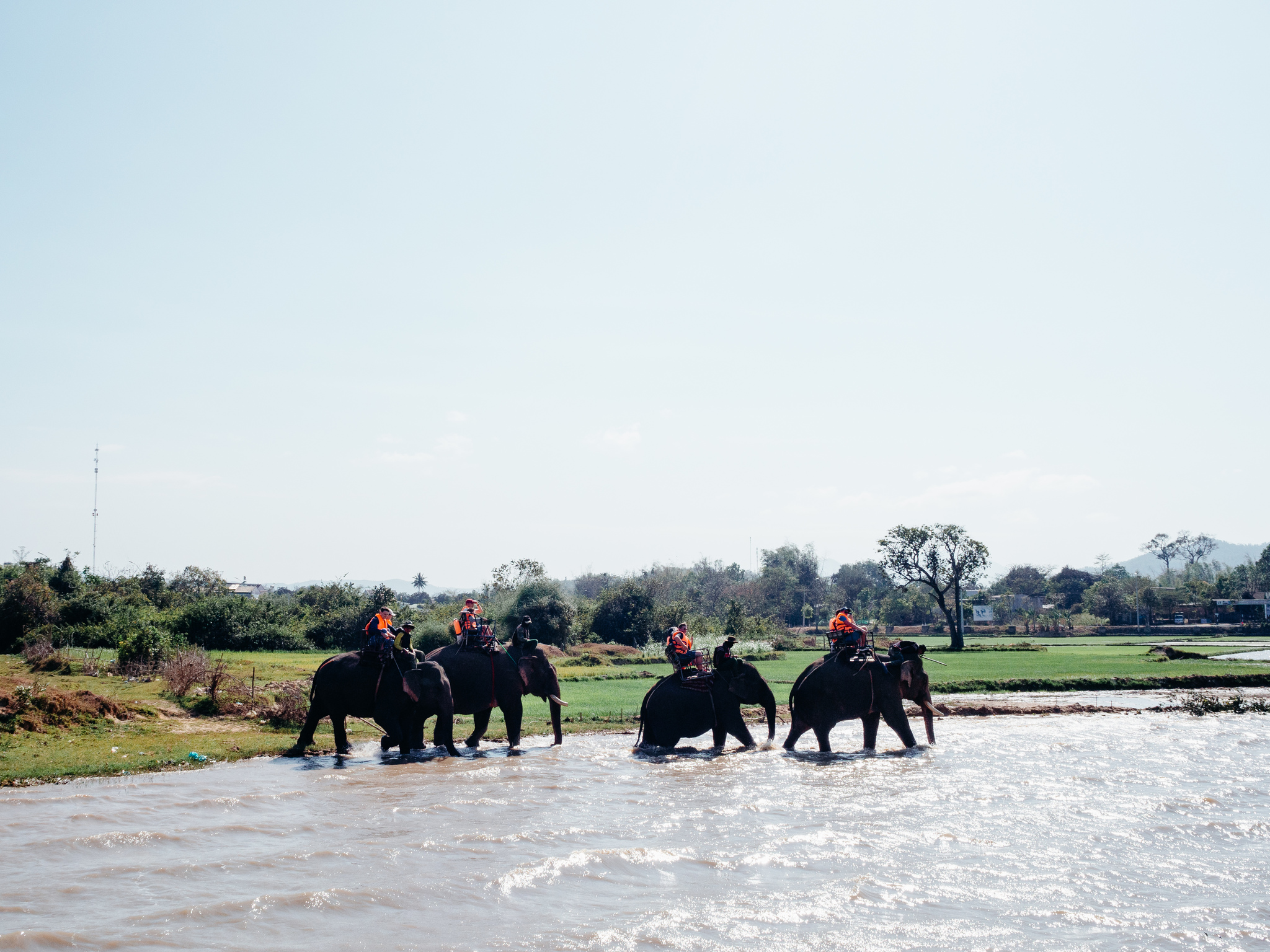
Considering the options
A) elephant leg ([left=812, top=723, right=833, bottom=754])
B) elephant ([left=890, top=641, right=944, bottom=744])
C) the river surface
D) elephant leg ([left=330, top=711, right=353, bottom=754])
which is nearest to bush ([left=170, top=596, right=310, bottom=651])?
elephant leg ([left=330, top=711, right=353, bottom=754])

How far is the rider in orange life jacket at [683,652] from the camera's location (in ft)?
56.6

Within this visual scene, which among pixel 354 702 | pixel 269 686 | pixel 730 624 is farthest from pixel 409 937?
pixel 730 624

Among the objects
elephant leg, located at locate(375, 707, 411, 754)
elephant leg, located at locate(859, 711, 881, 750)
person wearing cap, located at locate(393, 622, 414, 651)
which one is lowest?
elephant leg, located at locate(859, 711, 881, 750)

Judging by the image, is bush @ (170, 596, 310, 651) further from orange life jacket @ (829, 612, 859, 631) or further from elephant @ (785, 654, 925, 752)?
orange life jacket @ (829, 612, 859, 631)

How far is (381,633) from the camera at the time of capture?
1683cm

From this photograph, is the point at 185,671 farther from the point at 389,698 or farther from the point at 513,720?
A: the point at 513,720

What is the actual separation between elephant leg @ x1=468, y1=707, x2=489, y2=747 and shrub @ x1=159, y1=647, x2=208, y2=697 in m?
8.81

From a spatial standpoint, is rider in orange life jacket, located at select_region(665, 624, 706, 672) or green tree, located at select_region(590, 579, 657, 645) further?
green tree, located at select_region(590, 579, 657, 645)

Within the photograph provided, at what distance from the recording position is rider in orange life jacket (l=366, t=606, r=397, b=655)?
16766 millimetres

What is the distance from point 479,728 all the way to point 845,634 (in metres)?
7.66

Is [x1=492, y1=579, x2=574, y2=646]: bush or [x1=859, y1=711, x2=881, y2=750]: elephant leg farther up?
[x1=492, y1=579, x2=574, y2=646]: bush

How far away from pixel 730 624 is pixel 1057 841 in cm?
5255

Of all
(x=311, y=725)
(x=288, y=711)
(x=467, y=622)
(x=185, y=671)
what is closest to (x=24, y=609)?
(x=185, y=671)

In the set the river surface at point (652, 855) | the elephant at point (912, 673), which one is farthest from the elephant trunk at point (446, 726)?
the elephant at point (912, 673)
